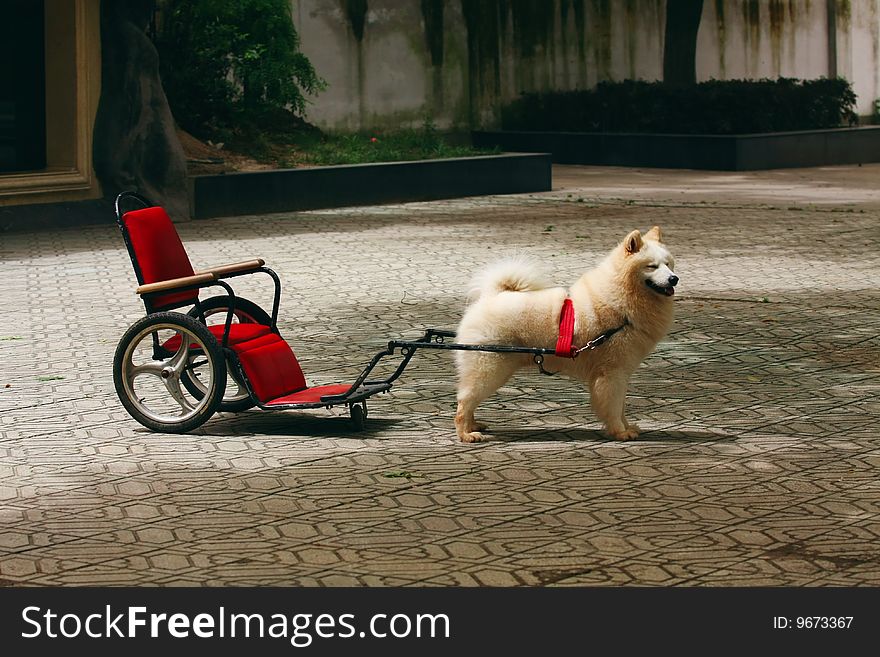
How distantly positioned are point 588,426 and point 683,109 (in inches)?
858

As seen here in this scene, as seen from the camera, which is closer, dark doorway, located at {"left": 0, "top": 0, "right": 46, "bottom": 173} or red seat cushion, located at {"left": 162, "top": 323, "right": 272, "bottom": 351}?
red seat cushion, located at {"left": 162, "top": 323, "right": 272, "bottom": 351}

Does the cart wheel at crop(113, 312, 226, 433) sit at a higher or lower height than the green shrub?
lower

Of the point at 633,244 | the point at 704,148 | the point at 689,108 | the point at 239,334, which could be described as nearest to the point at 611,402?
the point at 633,244

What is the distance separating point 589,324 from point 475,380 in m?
0.64

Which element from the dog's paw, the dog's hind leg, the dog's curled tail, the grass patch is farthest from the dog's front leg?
the grass patch

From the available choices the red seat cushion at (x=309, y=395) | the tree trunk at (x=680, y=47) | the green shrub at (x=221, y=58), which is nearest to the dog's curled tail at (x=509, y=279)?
the red seat cushion at (x=309, y=395)

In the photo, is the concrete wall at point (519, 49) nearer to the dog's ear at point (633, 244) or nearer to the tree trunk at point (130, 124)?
the tree trunk at point (130, 124)

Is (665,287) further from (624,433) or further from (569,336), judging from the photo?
(624,433)

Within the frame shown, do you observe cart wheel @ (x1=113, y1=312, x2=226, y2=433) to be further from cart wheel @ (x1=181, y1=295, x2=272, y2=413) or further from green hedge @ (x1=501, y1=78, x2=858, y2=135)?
green hedge @ (x1=501, y1=78, x2=858, y2=135)

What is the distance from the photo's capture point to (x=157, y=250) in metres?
8.38

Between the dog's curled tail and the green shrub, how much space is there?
1540 centimetres

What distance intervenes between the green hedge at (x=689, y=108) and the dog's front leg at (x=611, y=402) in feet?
70.3

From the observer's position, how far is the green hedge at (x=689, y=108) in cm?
2870

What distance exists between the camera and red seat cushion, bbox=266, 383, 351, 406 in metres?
8.10
